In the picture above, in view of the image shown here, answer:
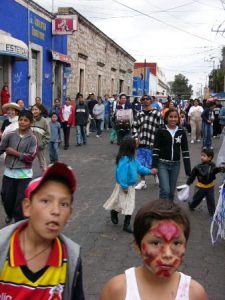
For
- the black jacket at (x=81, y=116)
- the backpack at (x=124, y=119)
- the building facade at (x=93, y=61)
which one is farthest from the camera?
the building facade at (x=93, y=61)

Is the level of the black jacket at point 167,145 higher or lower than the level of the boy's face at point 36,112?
lower

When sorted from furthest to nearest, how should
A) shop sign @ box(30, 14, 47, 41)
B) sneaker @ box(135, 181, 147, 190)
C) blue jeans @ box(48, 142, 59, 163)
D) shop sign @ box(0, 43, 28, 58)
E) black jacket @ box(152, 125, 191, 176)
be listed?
1. shop sign @ box(30, 14, 47, 41)
2. shop sign @ box(0, 43, 28, 58)
3. blue jeans @ box(48, 142, 59, 163)
4. sneaker @ box(135, 181, 147, 190)
5. black jacket @ box(152, 125, 191, 176)

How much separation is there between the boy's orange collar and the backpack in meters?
11.2

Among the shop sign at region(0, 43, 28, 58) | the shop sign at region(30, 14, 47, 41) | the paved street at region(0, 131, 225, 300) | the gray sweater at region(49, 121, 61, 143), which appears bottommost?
the paved street at region(0, 131, 225, 300)

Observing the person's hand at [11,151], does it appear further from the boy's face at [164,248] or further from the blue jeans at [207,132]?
the blue jeans at [207,132]

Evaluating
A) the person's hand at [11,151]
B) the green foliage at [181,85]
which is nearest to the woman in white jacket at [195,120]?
the person's hand at [11,151]

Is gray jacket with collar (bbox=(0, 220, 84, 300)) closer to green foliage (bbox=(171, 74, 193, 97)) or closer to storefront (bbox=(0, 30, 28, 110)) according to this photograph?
storefront (bbox=(0, 30, 28, 110))

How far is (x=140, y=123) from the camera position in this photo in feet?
28.9

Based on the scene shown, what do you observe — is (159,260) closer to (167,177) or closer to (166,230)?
(166,230)

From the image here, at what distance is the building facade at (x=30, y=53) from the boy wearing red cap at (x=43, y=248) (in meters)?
15.2

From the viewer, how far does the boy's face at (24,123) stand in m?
5.38

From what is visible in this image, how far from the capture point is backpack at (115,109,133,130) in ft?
43.1

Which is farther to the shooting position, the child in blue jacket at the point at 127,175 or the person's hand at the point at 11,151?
the child in blue jacket at the point at 127,175

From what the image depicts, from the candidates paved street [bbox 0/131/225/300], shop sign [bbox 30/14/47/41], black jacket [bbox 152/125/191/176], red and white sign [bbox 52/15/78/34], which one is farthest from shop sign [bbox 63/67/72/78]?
black jacket [bbox 152/125/191/176]
